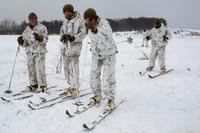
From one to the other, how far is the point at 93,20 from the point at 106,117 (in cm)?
179

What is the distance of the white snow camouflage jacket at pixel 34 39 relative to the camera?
27.8ft

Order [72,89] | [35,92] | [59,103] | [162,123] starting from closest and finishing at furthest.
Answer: [162,123] < [59,103] < [72,89] < [35,92]

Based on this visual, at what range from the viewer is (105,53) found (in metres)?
7.04

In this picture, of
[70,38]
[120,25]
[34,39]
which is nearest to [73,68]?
[70,38]

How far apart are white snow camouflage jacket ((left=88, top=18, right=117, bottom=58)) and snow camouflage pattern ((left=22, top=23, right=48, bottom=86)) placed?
186 centimetres

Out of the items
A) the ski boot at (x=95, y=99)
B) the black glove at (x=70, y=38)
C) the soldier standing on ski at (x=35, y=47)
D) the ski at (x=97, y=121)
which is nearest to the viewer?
the ski at (x=97, y=121)

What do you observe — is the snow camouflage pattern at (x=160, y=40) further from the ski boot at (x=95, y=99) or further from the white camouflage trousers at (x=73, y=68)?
the ski boot at (x=95, y=99)

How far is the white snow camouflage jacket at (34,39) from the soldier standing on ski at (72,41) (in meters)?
0.64

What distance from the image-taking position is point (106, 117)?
6.55 metres

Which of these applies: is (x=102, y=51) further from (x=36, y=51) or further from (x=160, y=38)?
(x=160, y=38)

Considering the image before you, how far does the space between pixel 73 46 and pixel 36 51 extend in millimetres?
1123

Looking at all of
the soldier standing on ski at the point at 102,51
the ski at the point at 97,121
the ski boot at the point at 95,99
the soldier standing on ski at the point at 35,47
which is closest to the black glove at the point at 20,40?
the soldier standing on ski at the point at 35,47

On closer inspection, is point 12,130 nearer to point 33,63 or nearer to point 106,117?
point 106,117

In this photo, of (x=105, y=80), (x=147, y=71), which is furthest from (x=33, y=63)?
(x=147, y=71)
